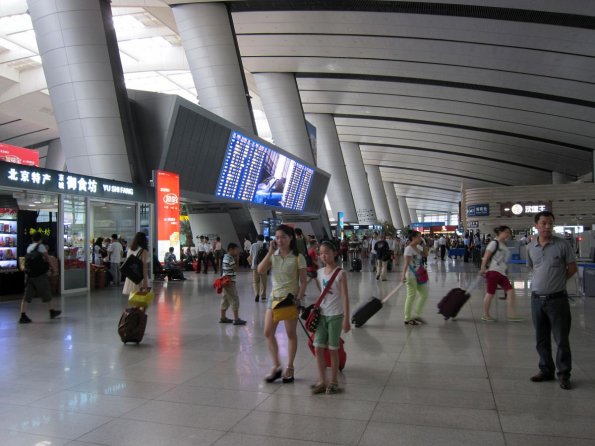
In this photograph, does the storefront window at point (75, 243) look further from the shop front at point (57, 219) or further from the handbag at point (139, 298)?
the handbag at point (139, 298)

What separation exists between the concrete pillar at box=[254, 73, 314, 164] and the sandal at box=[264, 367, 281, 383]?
25951 millimetres

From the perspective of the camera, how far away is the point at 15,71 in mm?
29969

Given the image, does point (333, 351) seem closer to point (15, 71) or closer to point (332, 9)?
point (332, 9)

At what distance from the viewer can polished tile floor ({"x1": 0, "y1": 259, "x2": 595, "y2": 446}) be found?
10.9ft

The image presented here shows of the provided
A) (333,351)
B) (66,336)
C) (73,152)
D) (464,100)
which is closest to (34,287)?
(66,336)

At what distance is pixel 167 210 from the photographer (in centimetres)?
1445

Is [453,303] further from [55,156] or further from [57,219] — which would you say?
[55,156]

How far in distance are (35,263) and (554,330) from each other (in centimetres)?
725

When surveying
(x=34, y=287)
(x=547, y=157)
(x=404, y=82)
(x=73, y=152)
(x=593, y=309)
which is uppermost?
(x=404, y=82)

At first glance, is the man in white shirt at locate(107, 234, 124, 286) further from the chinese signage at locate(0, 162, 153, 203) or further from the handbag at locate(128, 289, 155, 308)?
the handbag at locate(128, 289, 155, 308)

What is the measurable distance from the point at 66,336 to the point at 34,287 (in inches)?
68.8

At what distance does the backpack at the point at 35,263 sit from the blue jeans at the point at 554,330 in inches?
278

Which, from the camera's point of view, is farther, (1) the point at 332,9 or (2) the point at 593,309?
(1) the point at 332,9

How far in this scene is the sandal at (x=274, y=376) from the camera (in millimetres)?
4566
